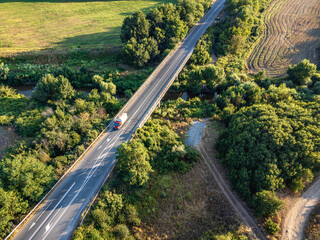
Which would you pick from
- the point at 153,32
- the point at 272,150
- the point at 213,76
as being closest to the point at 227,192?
the point at 272,150

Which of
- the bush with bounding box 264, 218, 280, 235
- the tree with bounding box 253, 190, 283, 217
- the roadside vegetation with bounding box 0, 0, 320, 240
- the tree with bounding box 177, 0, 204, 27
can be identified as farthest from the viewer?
the tree with bounding box 177, 0, 204, 27

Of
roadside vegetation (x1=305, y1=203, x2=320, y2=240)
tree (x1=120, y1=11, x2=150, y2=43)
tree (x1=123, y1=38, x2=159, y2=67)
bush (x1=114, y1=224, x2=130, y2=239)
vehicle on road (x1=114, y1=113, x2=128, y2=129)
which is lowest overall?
roadside vegetation (x1=305, y1=203, x2=320, y2=240)

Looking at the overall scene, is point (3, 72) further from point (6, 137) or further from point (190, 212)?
point (190, 212)

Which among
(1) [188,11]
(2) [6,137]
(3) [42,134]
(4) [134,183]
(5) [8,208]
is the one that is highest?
(1) [188,11]

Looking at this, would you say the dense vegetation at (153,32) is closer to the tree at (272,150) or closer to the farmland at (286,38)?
the farmland at (286,38)

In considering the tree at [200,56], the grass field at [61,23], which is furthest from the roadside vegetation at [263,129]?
the grass field at [61,23]

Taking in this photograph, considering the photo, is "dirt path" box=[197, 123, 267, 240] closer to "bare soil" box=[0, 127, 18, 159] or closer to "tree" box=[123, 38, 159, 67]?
"tree" box=[123, 38, 159, 67]

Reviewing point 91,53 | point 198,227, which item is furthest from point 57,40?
point 198,227

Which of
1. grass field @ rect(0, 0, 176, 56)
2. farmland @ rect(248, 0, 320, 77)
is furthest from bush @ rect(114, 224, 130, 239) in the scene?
grass field @ rect(0, 0, 176, 56)
